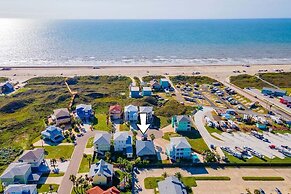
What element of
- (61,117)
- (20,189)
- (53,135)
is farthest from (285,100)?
(20,189)

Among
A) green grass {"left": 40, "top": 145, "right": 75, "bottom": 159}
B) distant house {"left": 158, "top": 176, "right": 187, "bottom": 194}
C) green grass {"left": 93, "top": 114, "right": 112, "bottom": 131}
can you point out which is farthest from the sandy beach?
distant house {"left": 158, "top": 176, "right": 187, "bottom": 194}

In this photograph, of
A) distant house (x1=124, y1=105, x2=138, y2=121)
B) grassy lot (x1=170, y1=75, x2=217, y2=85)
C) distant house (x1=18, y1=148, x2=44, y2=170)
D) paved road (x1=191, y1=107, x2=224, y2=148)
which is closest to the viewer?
distant house (x1=18, y1=148, x2=44, y2=170)

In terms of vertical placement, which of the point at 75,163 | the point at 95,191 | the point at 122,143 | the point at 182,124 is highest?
the point at 182,124

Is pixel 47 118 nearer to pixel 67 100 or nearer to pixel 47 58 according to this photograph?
pixel 67 100

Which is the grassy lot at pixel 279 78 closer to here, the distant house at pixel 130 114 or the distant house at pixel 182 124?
the distant house at pixel 182 124

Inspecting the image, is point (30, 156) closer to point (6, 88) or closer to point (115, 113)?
point (115, 113)

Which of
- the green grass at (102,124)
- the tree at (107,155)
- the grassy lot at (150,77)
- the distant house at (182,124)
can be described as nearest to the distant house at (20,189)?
the tree at (107,155)

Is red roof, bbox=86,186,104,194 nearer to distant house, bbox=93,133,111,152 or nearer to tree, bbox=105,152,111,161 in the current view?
tree, bbox=105,152,111,161
